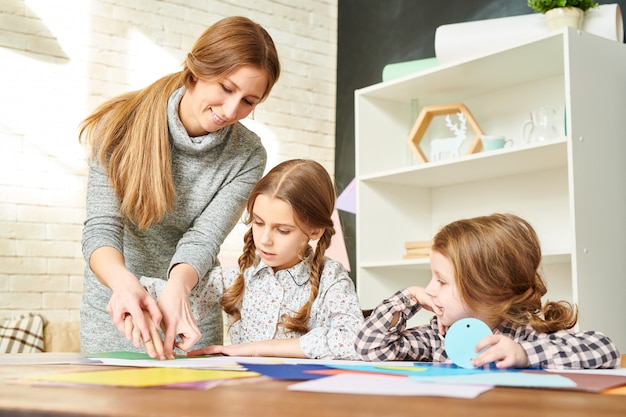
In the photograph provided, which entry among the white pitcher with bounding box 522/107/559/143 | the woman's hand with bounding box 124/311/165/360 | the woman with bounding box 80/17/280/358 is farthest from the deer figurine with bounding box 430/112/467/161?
the woman's hand with bounding box 124/311/165/360

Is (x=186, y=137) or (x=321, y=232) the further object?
(x=321, y=232)

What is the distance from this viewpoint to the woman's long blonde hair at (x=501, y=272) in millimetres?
1237

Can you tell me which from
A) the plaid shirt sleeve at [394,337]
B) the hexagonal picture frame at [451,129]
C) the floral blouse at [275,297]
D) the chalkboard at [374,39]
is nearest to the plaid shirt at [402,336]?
the plaid shirt sleeve at [394,337]

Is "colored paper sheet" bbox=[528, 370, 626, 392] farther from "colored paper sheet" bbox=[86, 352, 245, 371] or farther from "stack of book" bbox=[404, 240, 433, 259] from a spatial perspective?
"stack of book" bbox=[404, 240, 433, 259]

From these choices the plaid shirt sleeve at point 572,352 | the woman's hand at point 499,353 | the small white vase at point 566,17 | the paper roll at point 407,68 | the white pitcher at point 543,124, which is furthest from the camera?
the paper roll at point 407,68

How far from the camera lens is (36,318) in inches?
127

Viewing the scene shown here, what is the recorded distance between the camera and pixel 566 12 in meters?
2.70

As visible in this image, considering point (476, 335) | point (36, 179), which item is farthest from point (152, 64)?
point (476, 335)

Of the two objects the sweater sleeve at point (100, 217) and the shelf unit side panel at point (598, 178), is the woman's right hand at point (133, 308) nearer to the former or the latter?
the sweater sleeve at point (100, 217)

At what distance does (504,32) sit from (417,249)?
933 mm

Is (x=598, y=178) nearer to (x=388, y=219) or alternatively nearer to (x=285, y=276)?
(x=388, y=219)

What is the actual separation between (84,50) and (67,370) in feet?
10.1

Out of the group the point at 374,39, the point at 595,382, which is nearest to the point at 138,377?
the point at 595,382

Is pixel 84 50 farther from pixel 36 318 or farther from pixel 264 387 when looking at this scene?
pixel 264 387
